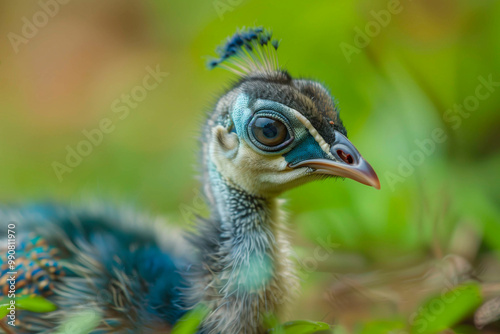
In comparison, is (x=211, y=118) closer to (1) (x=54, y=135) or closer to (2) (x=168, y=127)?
(2) (x=168, y=127)

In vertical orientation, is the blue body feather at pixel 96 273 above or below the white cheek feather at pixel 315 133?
below

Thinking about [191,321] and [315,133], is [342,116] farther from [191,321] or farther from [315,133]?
[191,321]

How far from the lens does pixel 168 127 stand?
272 centimetres

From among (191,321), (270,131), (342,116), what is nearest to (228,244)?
(191,321)

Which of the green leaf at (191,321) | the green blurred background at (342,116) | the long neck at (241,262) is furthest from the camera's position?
the green blurred background at (342,116)

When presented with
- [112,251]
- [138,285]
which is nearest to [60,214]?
[112,251]

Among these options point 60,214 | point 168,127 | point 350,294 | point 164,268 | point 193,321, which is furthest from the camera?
point 168,127

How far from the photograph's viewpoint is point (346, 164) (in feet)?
4.09

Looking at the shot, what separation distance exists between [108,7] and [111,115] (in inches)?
25.0

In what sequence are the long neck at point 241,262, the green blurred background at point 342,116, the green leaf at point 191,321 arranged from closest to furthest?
the green leaf at point 191,321 < the long neck at point 241,262 < the green blurred background at point 342,116

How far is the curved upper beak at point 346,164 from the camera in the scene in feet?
4.04

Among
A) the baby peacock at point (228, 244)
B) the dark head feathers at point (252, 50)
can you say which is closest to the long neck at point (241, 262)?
the baby peacock at point (228, 244)

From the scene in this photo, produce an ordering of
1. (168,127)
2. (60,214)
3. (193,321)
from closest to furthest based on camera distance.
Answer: (193,321) < (60,214) < (168,127)

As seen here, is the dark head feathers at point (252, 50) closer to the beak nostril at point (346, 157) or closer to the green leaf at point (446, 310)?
the beak nostril at point (346, 157)
